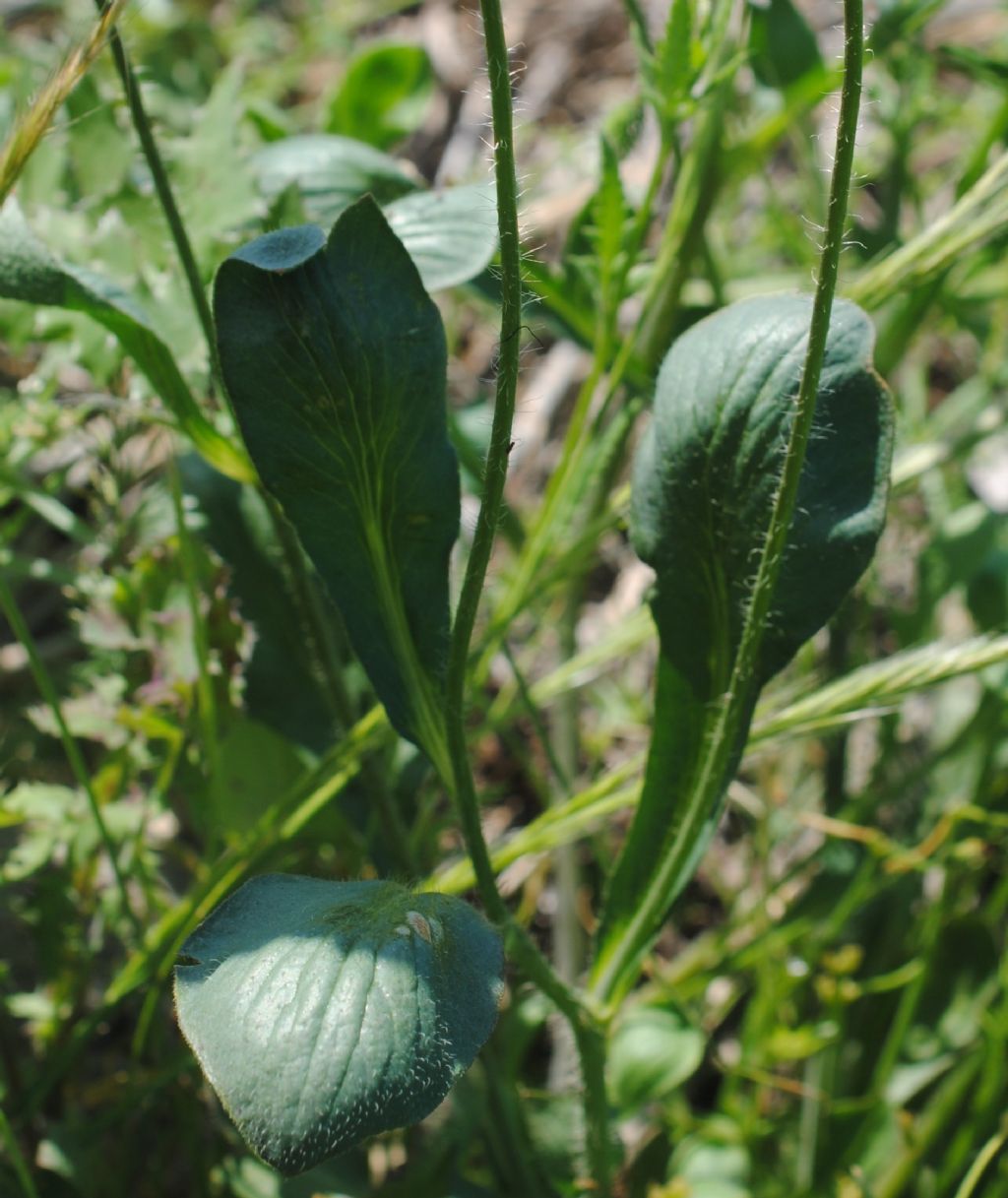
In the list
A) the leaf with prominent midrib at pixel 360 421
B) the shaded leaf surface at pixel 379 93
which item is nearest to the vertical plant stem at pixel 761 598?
the leaf with prominent midrib at pixel 360 421

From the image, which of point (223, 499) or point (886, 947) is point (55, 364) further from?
point (886, 947)

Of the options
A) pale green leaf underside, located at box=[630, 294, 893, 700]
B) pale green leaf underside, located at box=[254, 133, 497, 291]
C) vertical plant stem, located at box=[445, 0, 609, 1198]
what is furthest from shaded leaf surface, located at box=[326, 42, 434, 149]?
vertical plant stem, located at box=[445, 0, 609, 1198]

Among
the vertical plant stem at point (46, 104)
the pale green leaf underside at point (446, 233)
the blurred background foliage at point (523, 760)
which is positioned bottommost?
the blurred background foliage at point (523, 760)

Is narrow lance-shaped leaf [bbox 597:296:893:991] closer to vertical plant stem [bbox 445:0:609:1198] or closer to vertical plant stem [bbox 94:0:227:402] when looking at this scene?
vertical plant stem [bbox 445:0:609:1198]

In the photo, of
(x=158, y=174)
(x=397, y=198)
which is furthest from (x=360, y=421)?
(x=397, y=198)

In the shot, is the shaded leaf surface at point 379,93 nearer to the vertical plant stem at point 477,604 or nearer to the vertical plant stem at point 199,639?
the vertical plant stem at point 199,639

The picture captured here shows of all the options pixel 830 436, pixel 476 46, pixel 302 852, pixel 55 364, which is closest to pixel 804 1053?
pixel 302 852
